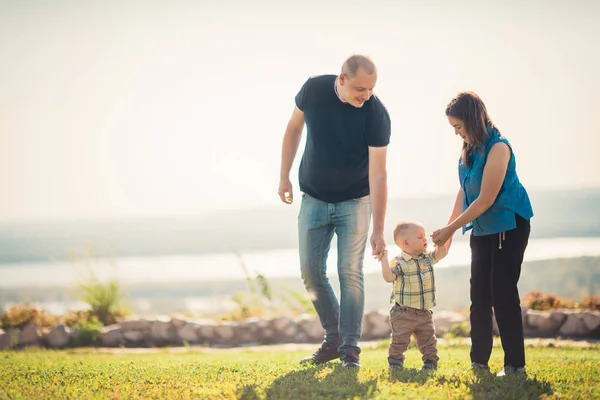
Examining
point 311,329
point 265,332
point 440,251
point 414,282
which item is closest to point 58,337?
point 265,332

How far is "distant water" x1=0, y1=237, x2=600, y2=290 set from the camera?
1758 cm

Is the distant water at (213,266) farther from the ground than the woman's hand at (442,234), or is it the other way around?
the woman's hand at (442,234)

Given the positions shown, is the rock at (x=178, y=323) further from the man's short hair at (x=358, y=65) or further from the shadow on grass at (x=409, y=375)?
the man's short hair at (x=358, y=65)

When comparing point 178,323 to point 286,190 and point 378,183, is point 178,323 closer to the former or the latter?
point 286,190

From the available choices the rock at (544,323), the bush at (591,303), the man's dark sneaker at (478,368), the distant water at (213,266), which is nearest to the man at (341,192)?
the man's dark sneaker at (478,368)

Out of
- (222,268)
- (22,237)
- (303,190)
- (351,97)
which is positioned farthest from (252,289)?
(22,237)

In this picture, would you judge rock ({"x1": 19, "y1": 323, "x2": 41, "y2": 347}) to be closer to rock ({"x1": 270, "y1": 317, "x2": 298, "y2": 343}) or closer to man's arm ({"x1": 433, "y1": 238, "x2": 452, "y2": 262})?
rock ({"x1": 270, "y1": 317, "x2": 298, "y2": 343})

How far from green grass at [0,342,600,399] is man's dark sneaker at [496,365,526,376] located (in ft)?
0.29

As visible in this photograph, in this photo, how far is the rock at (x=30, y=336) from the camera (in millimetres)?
9203

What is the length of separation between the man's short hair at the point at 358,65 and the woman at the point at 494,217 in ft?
1.97

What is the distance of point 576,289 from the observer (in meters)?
12.4

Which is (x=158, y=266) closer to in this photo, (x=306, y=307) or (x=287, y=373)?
(x=306, y=307)

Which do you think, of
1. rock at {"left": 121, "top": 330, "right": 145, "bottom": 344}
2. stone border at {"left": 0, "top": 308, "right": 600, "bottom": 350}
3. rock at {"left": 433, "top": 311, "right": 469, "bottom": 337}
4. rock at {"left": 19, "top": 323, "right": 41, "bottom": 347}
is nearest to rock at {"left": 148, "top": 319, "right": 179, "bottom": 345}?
stone border at {"left": 0, "top": 308, "right": 600, "bottom": 350}

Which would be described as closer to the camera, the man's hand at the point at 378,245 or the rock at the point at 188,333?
the man's hand at the point at 378,245
